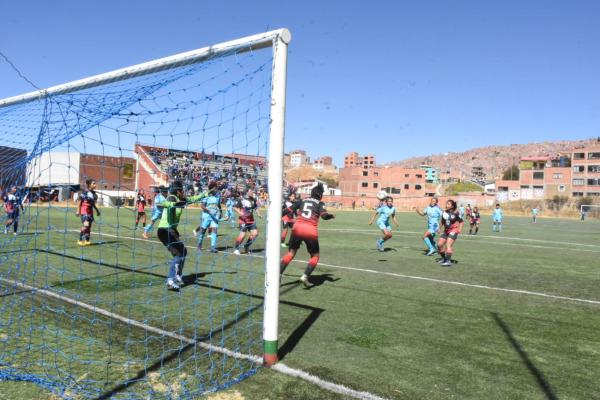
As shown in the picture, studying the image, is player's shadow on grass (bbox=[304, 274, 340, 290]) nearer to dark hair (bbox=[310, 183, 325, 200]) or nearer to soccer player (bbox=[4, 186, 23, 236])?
dark hair (bbox=[310, 183, 325, 200])

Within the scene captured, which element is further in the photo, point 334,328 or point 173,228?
point 173,228

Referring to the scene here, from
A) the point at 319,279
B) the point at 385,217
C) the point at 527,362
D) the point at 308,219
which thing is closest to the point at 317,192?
the point at 308,219

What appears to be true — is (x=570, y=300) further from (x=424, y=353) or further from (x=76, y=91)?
(x=76, y=91)

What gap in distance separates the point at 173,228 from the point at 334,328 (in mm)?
3539

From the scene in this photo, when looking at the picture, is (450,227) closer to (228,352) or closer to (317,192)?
(317,192)

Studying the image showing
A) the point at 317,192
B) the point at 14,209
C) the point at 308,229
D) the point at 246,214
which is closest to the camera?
the point at 14,209

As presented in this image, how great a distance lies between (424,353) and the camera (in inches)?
207

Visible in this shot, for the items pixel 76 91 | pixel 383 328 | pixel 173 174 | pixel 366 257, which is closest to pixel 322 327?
pixel 383 328

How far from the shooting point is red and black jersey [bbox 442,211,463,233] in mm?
12539

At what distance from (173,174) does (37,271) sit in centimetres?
496

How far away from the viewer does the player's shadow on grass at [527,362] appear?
4344 millimetres

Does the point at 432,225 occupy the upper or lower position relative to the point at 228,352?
upper

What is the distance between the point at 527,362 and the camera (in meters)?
5.12

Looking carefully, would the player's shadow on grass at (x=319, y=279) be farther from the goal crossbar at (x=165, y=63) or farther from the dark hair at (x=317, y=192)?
the goal crossbar at (x=165, y=63)
